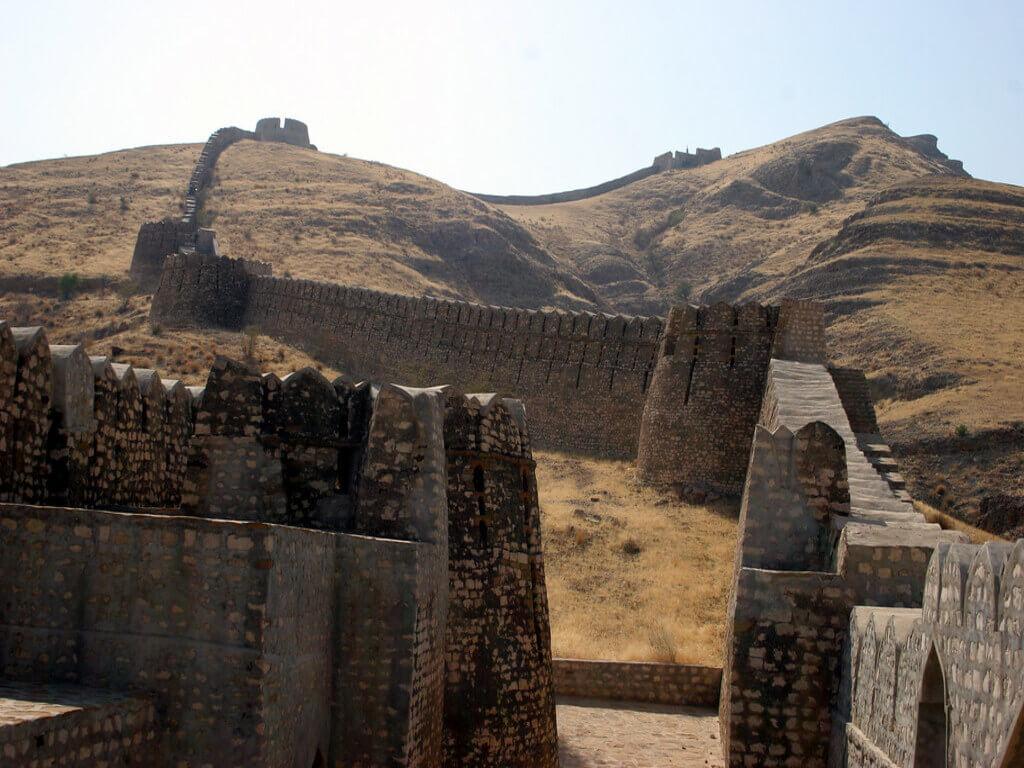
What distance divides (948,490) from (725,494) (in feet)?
17.9

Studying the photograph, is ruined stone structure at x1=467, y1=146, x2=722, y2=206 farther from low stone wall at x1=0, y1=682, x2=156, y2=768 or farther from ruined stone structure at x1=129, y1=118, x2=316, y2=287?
low stone wall at x1=0, y1=682, x2=156, y2=768

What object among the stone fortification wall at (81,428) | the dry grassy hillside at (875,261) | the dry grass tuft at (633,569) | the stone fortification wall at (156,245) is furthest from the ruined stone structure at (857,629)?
the stone fortification wall at (156,245)

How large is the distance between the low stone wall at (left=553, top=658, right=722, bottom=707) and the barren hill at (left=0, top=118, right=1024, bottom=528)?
11586mm

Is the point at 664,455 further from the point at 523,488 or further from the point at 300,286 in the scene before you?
the point at 300,286

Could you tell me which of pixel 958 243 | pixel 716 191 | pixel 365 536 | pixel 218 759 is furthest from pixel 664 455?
pixel 716 191

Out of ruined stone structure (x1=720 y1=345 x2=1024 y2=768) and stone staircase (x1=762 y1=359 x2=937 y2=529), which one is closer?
ruined stone structure (x1=720 y1=345 x2=1024 y2=768)

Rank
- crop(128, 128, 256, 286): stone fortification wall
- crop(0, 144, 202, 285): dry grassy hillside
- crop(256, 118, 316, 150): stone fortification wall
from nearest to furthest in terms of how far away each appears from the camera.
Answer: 1. crop(128, 128, 256, 286): stone fortification wall
2. crop(0, 144, 202, 285): dry grassy hillside
3. crop(256, 118, 316, 150): stone fortification wall

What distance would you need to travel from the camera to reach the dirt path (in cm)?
1266

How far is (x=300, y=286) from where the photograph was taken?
36.9 m

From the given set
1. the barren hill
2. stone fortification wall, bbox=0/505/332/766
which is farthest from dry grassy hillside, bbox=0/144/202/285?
stone fortification wall, bbox=0/505/332/766

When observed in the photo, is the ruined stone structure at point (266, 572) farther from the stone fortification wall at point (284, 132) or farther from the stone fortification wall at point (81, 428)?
the stone fortification wall at point (284, 132)

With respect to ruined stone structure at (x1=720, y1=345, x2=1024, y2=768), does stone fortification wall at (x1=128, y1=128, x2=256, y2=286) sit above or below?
above

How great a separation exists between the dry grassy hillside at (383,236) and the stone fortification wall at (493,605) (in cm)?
3823

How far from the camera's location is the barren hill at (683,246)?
3228cm
